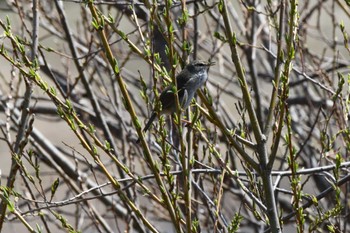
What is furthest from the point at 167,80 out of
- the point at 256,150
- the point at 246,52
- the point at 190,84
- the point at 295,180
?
the point at 246,52

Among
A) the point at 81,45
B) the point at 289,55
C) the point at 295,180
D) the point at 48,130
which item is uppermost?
the point at 48,130

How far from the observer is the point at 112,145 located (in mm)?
5348

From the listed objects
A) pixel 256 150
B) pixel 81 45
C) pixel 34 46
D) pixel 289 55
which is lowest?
pixel 256 150

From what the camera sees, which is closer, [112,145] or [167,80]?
[167,80]

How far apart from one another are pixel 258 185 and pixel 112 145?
201 cm

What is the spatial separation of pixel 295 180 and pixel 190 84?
135 centimetres

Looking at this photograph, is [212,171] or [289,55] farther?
[212,171]

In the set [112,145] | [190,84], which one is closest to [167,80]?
[190,84]

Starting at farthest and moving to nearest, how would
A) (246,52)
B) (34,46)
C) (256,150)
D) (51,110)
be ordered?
(51,110)
(246,52)
(34,46)
(256,150)

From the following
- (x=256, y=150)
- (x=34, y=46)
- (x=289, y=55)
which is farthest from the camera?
(x=34, y=46)

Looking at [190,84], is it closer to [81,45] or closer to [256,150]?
[256,150]

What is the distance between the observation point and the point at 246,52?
242 inches

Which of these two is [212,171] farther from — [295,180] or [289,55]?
[289,55]

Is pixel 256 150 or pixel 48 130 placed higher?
pixel 48 130
